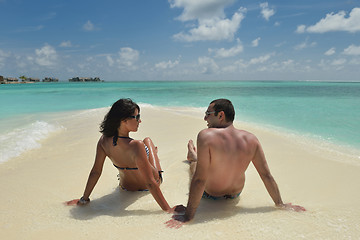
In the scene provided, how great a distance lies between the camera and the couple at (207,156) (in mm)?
2334

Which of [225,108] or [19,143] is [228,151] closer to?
[225,108]

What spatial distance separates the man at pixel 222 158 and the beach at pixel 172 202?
16 centimetres

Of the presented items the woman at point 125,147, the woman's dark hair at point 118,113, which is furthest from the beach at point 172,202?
the woman's dark hair at point 118,113

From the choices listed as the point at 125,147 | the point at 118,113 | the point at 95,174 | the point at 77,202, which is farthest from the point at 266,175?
the point at 77,202

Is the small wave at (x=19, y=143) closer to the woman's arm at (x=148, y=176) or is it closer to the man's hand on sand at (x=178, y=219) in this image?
the woman's arm at (x=148, y=176)

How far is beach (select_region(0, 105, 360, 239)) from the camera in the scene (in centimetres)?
214

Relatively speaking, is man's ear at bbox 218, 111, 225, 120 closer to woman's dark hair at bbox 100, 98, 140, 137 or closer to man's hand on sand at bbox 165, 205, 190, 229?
woman's dark hair at bbox 100, 98, 140, 137

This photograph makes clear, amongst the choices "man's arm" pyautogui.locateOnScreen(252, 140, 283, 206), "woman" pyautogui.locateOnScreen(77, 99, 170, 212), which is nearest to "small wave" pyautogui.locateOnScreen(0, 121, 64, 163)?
"woman" pyautogui.locateOnScreen(77, 99, 170, 212)

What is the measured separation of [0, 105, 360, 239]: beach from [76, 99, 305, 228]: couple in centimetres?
15

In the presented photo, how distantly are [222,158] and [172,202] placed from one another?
995mm

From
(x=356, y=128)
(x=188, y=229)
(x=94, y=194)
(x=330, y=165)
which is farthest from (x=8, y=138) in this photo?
(x=356, y=128)

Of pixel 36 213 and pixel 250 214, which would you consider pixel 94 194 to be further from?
pixel 250 214

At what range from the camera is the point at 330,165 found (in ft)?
13.7

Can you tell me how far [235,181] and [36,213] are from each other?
2.21 meters
